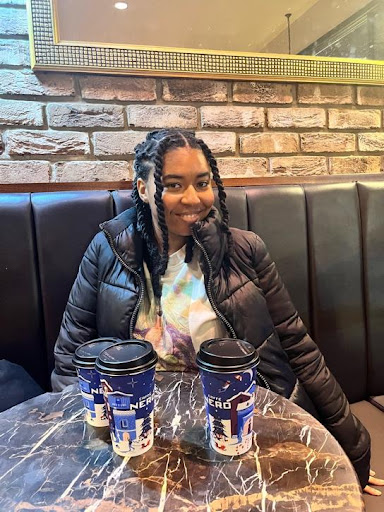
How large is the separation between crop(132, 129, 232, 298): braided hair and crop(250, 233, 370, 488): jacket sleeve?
0.56 feet

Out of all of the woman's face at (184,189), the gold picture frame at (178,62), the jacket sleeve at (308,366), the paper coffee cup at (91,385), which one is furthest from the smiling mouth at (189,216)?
the gold picture frame at (178,62)

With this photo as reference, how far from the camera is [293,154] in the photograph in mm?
1620

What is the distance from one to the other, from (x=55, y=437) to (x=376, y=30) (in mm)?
1811

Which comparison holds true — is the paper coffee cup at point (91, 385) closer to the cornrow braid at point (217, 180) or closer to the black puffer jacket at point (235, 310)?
the black puffer jacket at point (235, 310)

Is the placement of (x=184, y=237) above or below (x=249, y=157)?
below

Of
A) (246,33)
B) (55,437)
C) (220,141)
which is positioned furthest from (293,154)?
(55,437)

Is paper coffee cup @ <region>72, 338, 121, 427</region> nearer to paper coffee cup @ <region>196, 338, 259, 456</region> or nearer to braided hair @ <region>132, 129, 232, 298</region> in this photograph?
paper coffee cup @ <region>196, 338, 259, 456</region>

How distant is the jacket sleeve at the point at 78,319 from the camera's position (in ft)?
3.72

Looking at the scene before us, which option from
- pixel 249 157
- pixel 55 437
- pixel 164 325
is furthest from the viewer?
pixel 249 157

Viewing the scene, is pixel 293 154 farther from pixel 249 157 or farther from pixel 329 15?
pixel 329 15

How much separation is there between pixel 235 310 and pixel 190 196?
1.02 ft

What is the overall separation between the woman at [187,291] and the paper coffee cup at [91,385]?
0.36 metres

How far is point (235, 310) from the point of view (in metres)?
1.06

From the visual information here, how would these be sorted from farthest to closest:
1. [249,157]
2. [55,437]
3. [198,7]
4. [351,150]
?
[351,150]
[249,157]
[198,7]
[55,437]
